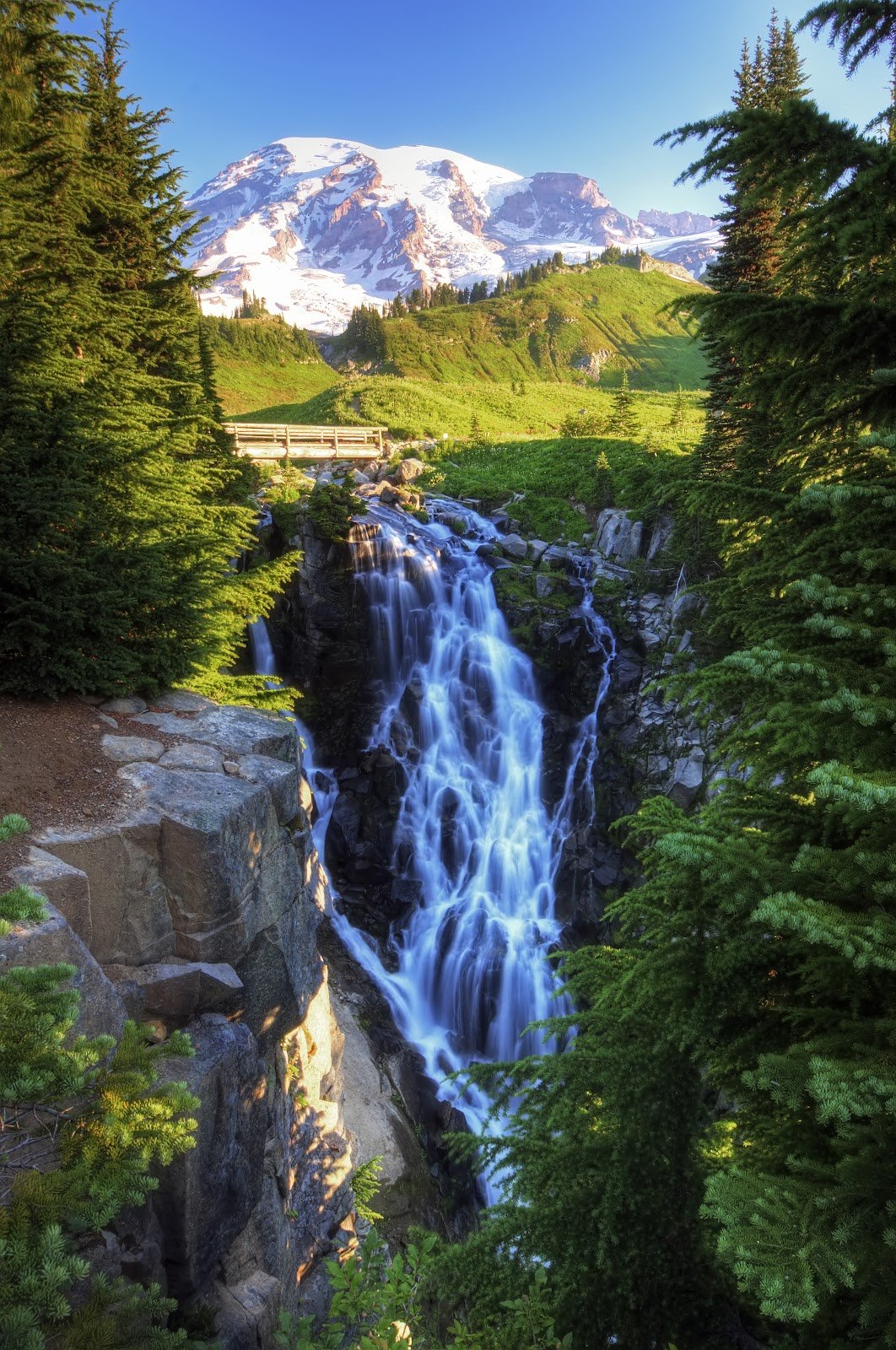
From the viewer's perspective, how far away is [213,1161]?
7164mm

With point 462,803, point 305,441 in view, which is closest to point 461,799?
point 462,803

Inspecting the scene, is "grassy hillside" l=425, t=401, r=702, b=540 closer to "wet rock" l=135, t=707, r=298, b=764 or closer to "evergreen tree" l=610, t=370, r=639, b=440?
"evergreen tree" l=610, t=370, r=639, b=440

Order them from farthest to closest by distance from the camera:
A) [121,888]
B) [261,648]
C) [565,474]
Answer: [565,474], [261,648], [121,888]

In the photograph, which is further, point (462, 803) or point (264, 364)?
point (264, 364)

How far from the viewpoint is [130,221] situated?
1344 centimetres

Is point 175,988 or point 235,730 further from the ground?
point 235,730

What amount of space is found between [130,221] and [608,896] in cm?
1950

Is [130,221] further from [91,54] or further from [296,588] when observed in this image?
[296,588]

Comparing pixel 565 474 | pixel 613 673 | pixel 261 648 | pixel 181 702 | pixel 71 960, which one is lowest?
pixel 261 648

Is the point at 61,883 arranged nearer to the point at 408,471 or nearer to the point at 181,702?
the point at 181,702

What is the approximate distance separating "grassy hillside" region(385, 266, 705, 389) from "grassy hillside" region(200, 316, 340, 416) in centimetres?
1178

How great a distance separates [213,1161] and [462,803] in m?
12.9

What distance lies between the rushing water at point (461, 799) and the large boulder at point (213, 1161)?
8220 mm

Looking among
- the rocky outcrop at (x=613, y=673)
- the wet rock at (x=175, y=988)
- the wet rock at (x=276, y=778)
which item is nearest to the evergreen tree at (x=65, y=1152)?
the wet rock at (x=175, y=988)
